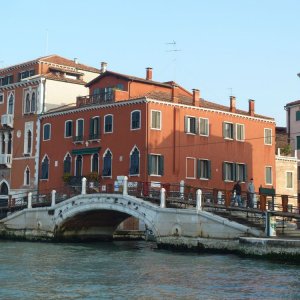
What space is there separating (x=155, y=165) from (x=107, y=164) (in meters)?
3.59

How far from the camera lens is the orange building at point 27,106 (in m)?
45.7

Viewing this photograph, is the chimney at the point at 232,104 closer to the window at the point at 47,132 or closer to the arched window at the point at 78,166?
the arched window at the point at 78,166

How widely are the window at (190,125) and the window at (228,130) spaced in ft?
8.47

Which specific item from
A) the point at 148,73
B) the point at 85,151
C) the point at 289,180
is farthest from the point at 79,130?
the point at 289,180

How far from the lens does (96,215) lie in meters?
36.2

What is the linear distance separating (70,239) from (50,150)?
8.75 m

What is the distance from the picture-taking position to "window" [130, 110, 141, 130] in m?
38.3

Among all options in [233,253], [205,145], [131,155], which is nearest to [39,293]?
[233,253]

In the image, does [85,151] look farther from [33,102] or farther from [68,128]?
[33,102]

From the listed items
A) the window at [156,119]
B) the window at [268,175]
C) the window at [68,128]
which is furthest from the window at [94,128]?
the window at [268,175]

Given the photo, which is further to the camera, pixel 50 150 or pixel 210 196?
pixel 50 150

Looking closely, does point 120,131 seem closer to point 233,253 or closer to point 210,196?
point 210,196

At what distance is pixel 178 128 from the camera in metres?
39.2

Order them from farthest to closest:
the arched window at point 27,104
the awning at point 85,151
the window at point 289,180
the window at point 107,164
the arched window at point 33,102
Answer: the arched window at point 27,104 < the window at point 289,180 < the arched window at point 33,102 < the awning at point 85,151 < the window at point 107,164
